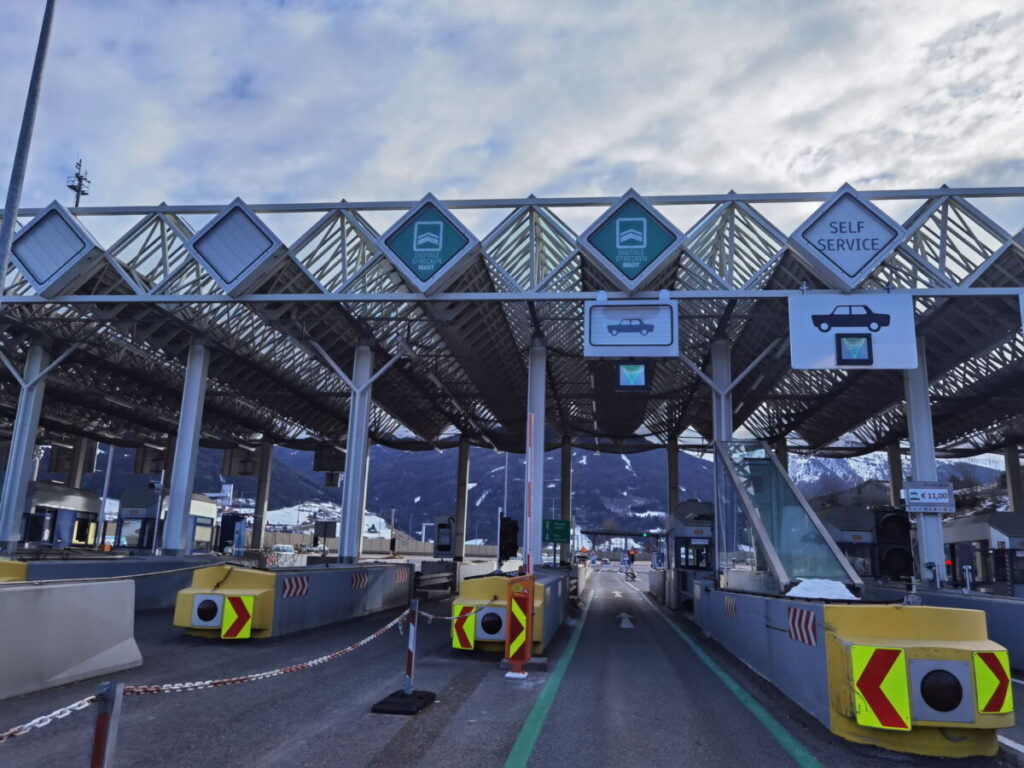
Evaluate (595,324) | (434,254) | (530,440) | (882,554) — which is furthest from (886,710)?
(882,554)

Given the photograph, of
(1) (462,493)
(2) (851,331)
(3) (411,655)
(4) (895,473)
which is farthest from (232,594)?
(4) (895,473)

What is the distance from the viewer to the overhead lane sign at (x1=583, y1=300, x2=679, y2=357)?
16672mm

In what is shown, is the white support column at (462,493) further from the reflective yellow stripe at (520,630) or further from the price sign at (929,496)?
the reflective yellow stripe at (520,630)

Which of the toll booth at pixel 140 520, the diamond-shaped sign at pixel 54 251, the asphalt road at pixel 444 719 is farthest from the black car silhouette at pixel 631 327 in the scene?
the toll booth at pixel 140 520

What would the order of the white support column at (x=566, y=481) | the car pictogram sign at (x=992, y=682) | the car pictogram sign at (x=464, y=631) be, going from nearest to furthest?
the car pictogram sign at (x=992, y=682) < the car pictogram sign at (x=464, y=631) < the white support column at (x=566, y=481)

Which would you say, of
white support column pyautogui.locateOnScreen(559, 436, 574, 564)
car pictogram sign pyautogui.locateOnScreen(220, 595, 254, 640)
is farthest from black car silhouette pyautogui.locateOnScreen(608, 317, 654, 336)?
white support column pyautogui.locateOnScreen(559, 436, 574, 564)

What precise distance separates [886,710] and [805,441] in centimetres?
4206

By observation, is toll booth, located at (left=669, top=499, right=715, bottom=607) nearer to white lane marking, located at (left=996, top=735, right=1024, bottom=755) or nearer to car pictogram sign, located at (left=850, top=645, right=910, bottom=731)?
white lane marking, located at (left=996, top=735, right=1024, bottom=755)

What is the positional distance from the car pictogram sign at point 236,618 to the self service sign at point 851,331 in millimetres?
12332

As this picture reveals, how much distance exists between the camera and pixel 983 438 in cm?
3928

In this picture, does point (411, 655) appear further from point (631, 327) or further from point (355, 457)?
point (355, 457)

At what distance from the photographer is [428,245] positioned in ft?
58.2

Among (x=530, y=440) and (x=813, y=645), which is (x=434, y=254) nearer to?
(x=530, y=440)

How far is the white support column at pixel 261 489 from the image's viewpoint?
4933 centimetres
